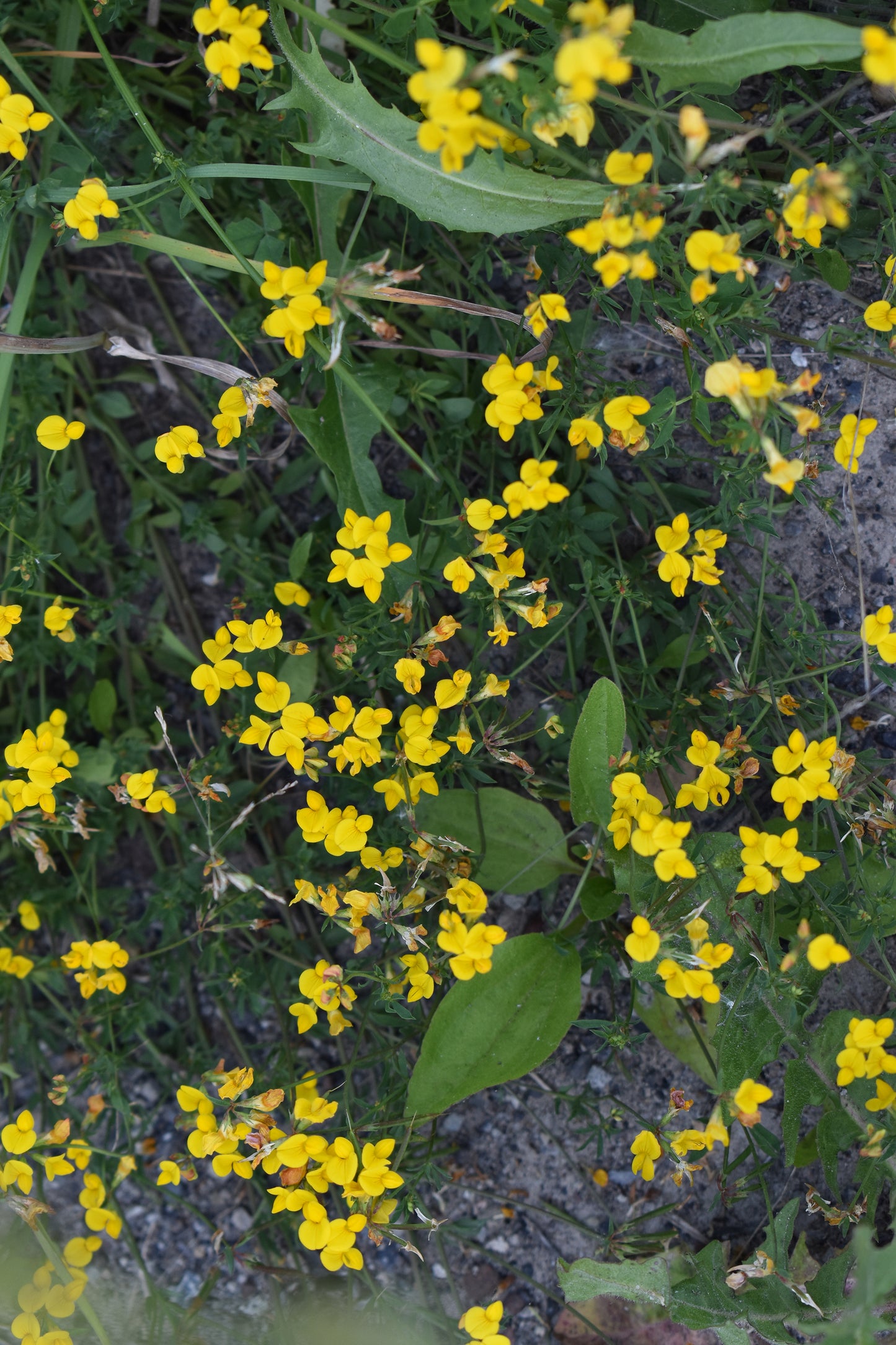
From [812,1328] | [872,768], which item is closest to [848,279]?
[872,768]

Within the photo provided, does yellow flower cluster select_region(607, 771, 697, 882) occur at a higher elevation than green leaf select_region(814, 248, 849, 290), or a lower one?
lower

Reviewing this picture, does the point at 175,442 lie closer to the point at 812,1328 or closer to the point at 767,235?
the point at 767,235

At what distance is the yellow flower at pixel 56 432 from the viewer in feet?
9.70

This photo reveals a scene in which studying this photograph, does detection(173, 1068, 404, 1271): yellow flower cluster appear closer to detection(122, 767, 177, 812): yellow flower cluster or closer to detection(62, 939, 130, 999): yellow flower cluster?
detection(62, 939, 130, 999): yellow flower cluster

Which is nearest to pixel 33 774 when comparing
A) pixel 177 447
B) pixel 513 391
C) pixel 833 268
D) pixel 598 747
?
pixel 177 447

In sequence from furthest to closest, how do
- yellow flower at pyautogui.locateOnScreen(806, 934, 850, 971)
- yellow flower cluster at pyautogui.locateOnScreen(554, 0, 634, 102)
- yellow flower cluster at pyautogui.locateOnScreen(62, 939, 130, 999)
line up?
1. yellow flower cluster at pyautogui.locateOnScreen(62, 939, 130, 999)
2. yellow flower at pyautogui.locateOnScreen(806, 934, 850, 971)
3. yellow flower cluster at pyautogui.locateOnScreen(554, 0, 634, 102)

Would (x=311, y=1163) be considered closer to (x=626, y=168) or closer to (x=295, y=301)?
(x=295, y=301)

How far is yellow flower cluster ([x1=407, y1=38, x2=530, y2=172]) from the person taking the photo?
76.3 inches

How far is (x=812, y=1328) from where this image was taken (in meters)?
2.68

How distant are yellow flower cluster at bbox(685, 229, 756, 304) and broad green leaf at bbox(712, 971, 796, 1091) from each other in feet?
5.96

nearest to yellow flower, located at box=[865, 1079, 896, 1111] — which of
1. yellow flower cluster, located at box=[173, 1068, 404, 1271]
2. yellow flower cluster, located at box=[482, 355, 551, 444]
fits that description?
yellow flower cluster, located at box=[173, 1068, 404, 1271]

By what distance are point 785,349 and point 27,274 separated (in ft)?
8.38

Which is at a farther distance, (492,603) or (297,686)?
(297,686)

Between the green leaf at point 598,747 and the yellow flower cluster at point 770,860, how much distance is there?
0.46m
